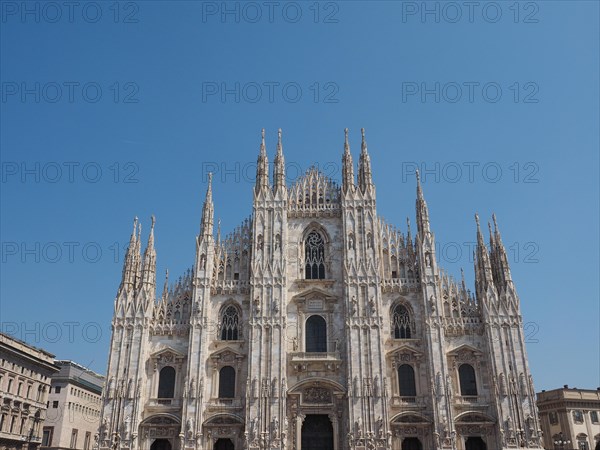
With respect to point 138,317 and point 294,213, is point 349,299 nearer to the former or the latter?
point 294,213

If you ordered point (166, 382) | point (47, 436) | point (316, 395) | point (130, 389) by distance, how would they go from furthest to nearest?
point (47, 436) → point (166, 382) → point (316, 395) → point (130, 389)

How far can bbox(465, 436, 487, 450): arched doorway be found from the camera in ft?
120

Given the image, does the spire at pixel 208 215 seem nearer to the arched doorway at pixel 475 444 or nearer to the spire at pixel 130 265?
the spire at pixel 130 265

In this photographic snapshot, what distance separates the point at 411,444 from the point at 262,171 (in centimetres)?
2221

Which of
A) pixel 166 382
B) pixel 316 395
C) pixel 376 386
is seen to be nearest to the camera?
pixel 376 386

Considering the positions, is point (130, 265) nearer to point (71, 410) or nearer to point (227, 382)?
point (227, 382)

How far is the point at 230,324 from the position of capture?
133 feet

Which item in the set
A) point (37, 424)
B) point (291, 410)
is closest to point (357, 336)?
point (291, 410)

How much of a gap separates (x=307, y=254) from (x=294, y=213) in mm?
3292

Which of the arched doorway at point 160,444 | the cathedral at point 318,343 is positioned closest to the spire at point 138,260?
the cathedral at point 318,343

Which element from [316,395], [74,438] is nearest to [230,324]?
[316,395]

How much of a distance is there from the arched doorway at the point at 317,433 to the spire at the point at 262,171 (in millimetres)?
16912

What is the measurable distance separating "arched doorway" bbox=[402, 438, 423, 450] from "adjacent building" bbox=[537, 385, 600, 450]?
83.5 ft

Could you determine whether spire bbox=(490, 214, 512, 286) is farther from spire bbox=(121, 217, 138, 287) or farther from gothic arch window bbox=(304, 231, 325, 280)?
spire bbox=(121, 217, 138, 287)
